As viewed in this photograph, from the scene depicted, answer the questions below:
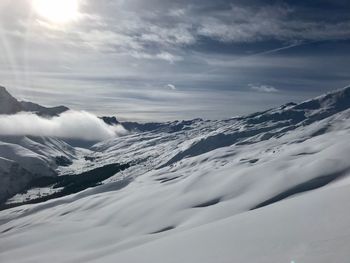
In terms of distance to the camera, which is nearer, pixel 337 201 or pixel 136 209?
pixel 337 201

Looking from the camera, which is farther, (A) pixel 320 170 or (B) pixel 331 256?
(A) pixel 320 170

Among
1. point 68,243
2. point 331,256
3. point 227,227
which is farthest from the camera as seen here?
point 68,243

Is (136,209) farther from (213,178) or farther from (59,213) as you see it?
(59,213)

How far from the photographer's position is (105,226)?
6444 centimetres

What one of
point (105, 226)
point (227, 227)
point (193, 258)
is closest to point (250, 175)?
point (105, 226)

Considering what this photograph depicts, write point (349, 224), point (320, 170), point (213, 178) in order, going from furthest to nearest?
point (213, 178) < point (320, 170) < point (349, 224)

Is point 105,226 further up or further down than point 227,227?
further down

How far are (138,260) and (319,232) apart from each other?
10.9 metres

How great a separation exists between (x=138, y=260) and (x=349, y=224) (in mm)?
12101

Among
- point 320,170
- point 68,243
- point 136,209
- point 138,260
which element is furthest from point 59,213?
point 138,260

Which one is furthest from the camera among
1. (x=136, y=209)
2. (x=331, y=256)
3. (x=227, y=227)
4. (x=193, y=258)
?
(x=136, y=209)

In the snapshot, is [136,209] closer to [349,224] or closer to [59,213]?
[59,213]

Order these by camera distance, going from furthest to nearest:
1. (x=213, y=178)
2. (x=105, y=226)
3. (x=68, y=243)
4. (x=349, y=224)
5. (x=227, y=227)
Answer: (x=213, y=178), (x=105, y=226), (x=68, y=243), (x=227, y=227), (x=349, y=224)

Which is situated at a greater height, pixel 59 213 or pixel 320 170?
pixel 320 170
